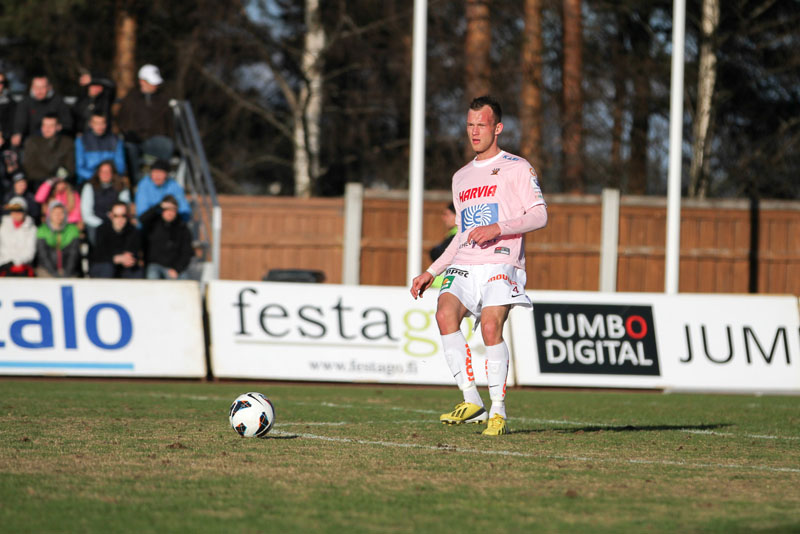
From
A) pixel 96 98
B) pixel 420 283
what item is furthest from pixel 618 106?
pixel 420 283

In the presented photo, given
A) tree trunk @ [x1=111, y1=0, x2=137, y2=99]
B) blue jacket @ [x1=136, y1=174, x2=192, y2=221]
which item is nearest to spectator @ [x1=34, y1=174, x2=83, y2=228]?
blue jacket @ [x1=136, y1=174, x2=192, y2=221]

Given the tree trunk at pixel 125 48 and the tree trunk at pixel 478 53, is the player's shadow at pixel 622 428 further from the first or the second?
the tree trunk at pixel 125 48

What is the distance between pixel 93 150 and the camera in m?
18.7

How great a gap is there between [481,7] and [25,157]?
12.7 m

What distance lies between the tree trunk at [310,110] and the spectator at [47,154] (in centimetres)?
1028

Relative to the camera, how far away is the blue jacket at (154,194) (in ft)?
58.3

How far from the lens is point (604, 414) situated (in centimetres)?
1192

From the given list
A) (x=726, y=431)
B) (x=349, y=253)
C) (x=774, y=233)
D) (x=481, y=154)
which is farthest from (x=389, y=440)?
(x=774, y=233)

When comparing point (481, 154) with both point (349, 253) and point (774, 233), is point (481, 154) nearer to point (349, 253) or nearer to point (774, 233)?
point (349, 253)

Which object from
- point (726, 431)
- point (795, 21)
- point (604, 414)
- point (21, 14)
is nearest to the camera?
point (726, 431)

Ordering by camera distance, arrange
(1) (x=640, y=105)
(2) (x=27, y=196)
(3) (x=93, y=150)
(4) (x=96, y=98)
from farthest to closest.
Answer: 1. (1) (x=640, y=105)
2. (4) (x=96, y=98)
3. (3) (x=93, y=150)
4. (2) (x=27, y=196)

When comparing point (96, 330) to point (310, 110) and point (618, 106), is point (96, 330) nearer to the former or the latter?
point (310, 110)

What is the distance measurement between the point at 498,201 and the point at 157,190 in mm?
9931

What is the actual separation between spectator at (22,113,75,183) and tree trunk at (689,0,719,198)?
538 inches
